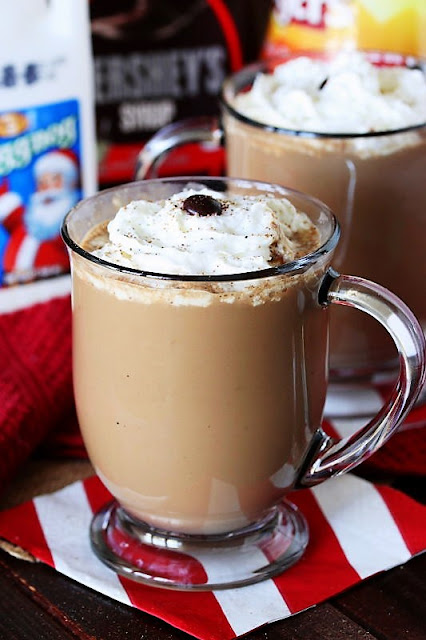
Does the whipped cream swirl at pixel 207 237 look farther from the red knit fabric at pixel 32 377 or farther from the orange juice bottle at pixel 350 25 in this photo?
the orange juice bottle at pixel 350 25

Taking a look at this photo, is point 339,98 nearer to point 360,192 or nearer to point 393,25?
point 360,192

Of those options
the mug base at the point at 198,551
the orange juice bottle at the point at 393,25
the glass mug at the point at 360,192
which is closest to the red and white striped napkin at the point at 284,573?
the mug base at the point at 198,551

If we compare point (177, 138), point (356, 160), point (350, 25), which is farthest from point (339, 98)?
point (350, 25)

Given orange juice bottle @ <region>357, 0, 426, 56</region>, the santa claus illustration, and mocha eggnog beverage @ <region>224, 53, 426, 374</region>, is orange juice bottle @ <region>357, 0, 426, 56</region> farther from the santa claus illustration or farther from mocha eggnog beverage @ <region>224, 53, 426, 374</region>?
the santa claus illustration

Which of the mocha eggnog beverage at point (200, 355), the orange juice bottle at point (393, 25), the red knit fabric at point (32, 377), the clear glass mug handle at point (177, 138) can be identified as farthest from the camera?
the orange juice bottle at point (393, 25)

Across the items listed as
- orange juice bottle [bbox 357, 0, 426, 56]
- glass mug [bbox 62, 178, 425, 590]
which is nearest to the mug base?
glass mug [bbox 62, 178, 425, 590]

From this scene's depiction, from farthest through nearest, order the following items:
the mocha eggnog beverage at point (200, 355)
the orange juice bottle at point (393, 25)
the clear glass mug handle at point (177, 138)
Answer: the orange juice bottle at point (393, 25) → the clear glass mug handle at point (177, 138) → the mocha eggnog beverage at point (200, 355)

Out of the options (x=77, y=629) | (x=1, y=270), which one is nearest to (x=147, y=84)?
(x=1, y=270)

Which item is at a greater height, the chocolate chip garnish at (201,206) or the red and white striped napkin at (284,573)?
the chocolate chip garnish at (201,206)
